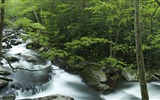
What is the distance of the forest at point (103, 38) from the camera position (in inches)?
509

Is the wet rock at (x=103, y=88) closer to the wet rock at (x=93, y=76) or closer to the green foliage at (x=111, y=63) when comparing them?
the wet rock at (x=93, y=76)

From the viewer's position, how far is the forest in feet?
42.4

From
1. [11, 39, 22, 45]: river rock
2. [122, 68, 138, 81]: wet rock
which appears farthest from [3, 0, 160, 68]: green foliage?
[11, 39, 22, 45]: river rock

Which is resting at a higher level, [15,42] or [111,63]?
[15,42]

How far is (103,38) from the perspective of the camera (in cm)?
1389

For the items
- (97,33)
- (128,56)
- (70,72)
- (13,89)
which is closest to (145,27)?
(128,56)

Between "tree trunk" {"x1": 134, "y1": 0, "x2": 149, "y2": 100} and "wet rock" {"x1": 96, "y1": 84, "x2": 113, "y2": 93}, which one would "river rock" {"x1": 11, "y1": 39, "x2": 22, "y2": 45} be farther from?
"tree trunk" {"x1": 134, "y1": 0, "x2": 149, "y2": 100}

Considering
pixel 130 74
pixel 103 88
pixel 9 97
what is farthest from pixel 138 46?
pixel 130 74

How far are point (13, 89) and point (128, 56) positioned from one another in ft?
25.7

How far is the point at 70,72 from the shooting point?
13703mm

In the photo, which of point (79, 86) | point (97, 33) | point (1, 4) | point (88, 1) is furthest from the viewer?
point (88, 1)

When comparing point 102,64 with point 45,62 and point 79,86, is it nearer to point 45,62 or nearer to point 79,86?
point 79,86

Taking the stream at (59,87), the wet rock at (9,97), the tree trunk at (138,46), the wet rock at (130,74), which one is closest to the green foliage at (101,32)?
→ the wet rock at (130,74)

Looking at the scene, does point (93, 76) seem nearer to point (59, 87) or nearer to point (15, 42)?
point (59, 87)
